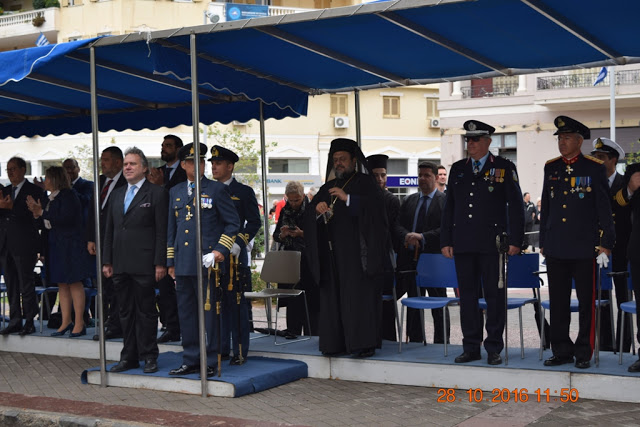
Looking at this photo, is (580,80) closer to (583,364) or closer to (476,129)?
(476,129)

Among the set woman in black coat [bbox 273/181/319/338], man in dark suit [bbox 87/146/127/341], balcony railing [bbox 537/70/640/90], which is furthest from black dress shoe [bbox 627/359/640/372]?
balcony railing [bbox 537/70/640/90]

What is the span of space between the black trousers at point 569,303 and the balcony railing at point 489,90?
1099 inches

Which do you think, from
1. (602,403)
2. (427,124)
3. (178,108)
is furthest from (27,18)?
(602,403)

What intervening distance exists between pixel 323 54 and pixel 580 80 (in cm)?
2669

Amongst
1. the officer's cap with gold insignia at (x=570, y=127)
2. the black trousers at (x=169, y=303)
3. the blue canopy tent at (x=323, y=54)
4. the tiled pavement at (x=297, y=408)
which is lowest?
the tiled pavement at (x=297, y=408)

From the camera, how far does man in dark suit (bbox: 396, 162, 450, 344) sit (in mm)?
9859

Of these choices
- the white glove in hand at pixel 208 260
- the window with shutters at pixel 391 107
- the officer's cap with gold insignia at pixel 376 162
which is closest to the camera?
the white glove in hand at pixel 208 260

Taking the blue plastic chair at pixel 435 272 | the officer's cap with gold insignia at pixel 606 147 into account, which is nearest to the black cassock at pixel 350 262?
the blue plastic chair at pixel 435 272

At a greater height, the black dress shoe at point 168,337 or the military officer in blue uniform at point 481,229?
the military officer in blue uniform at point 481,229

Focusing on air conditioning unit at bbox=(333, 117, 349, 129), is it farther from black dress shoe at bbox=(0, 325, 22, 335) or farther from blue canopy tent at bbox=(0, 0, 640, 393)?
black dress shoe at bbox=(0, 325, 22, 335)

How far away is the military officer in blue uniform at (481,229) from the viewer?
8109 millimetres

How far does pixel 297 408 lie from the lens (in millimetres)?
7574

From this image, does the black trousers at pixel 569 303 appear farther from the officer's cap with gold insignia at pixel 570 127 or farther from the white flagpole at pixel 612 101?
the white flagpole at pixel 612 101
